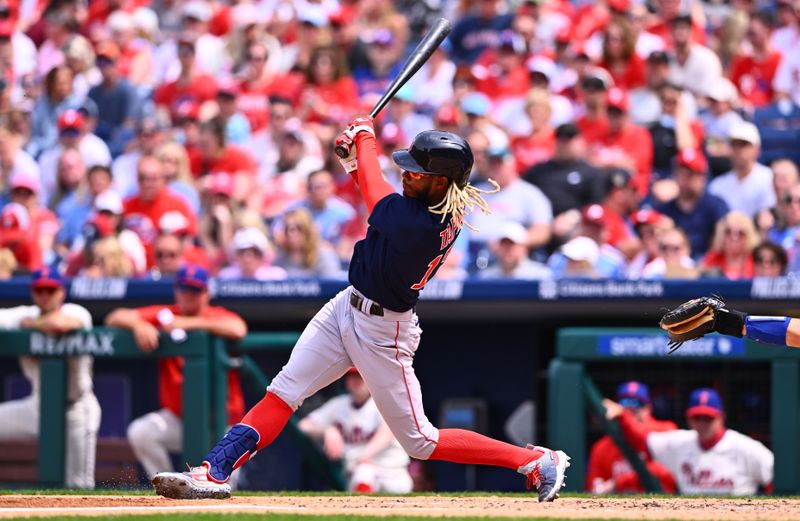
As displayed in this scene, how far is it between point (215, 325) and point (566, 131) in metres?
3.09

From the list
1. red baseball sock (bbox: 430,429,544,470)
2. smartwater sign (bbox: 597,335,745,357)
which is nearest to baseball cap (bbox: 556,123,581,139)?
smartwater sign (bbox: 597,335,745,357)

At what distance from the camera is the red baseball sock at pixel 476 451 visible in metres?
5.89

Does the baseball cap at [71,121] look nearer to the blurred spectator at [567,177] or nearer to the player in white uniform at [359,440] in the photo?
the blurred spectator at [567,177]

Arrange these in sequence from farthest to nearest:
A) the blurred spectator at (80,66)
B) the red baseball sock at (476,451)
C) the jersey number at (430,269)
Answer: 1. the blurred spectator at (80,66)
2. the red baseball sock at (476,451)
3. the jersey number at (430,269)

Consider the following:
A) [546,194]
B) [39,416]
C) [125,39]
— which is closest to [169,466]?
[39,416]

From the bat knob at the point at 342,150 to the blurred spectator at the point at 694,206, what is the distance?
445 cm

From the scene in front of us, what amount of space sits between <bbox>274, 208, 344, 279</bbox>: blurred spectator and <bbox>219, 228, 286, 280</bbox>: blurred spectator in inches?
4.3

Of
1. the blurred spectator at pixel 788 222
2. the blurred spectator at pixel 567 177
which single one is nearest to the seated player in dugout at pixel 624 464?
the blurred spectator at pixel 788 222

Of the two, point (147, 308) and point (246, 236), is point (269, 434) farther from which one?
point (246, 236)

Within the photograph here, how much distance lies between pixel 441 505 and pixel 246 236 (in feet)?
12.2

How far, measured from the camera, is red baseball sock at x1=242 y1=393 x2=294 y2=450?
19.0ft

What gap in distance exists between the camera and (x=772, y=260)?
8617 millimetres

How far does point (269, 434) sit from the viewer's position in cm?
582

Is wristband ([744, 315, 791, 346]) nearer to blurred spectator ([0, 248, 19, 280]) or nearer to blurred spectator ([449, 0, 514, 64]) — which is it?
blurred spectator ([0, 248, 19, 280])
